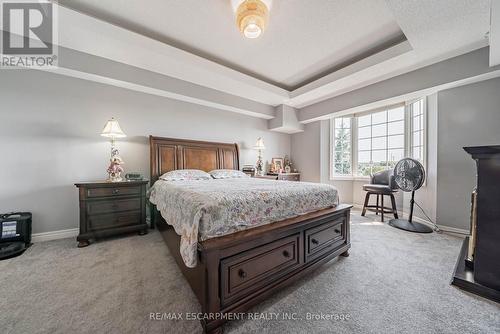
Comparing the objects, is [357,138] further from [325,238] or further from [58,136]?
[58,136]

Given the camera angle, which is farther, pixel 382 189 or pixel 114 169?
pixel 382 189

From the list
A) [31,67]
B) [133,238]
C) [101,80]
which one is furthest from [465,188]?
[31,67]

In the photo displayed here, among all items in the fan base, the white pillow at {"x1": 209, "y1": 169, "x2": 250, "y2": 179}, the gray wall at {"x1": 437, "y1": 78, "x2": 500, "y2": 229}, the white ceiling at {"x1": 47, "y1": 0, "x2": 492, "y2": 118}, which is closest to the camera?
the white ceiling at {"x1": 47, "y1": 0, "x2": 492, "y2": 118}

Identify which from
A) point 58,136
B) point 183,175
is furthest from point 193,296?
point 58,136

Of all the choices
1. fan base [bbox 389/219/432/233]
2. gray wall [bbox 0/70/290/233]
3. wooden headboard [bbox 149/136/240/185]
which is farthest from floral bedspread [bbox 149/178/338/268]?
fan base [bbox 389/219/432/233]

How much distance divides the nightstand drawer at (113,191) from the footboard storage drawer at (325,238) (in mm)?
2582

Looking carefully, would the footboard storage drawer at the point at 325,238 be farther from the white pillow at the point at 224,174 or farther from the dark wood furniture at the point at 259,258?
the white pillow at the point at 224,174

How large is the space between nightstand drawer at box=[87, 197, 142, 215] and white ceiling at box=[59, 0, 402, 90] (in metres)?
2.44

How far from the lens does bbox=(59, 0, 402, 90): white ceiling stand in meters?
2.08

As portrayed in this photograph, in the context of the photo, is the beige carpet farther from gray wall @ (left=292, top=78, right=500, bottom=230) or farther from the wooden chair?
the wooden chair

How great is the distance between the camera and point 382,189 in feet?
11.3

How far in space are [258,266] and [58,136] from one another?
338 cm

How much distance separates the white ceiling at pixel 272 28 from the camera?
82.0 inches

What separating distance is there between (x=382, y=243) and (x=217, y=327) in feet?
8.17
